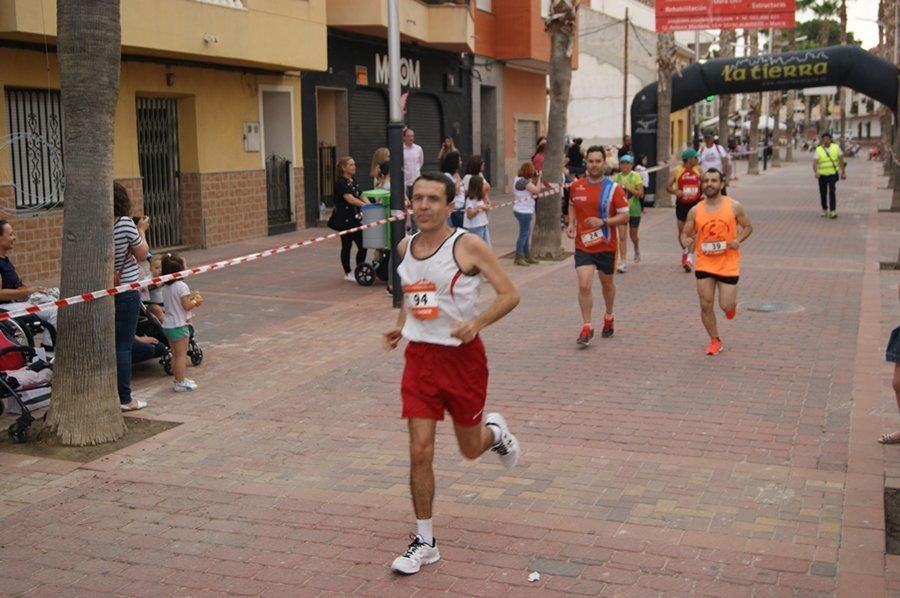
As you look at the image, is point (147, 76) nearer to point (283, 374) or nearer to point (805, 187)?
point (283, 374)

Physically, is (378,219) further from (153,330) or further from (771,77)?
(771,77)

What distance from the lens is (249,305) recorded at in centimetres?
1220

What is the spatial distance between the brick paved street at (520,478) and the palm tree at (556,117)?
17.9 feet

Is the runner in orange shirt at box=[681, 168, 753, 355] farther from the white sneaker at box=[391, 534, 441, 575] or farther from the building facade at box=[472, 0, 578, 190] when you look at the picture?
the building facade at box=[472, 0, 578, 190]

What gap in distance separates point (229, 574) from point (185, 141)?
1346 cm

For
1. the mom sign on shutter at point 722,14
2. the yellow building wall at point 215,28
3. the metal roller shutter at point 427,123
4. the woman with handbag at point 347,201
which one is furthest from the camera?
the metal roller shutter at point 427,123

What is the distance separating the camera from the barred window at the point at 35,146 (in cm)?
1348

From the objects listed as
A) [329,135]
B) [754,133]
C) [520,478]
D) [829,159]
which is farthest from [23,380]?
→ [754,133]

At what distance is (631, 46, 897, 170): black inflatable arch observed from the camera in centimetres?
2517

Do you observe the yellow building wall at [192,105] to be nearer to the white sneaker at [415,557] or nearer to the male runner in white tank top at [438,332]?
the male runner in white tank top at [438,332]

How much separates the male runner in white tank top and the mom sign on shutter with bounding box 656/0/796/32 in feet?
70.3

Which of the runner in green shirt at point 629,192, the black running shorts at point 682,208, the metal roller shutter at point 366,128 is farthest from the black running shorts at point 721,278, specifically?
the metal roller shutter at point 366,128

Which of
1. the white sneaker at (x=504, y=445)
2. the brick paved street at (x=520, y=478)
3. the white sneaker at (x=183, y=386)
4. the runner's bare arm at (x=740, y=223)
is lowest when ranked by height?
the brick paved street at (x=520, y=478)

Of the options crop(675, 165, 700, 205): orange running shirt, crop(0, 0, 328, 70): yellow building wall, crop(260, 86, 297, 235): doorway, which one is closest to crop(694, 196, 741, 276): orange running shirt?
crop(675, 165, 700, 205): orange running shirt
